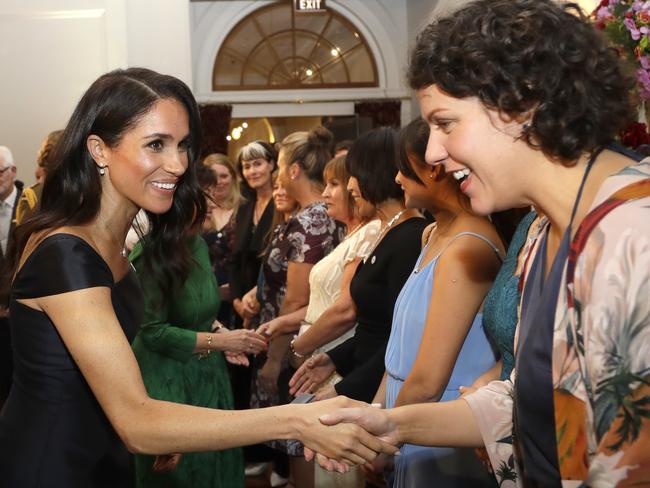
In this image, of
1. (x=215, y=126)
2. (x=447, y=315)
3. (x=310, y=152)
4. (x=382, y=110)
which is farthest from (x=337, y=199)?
(x=382, y=110)

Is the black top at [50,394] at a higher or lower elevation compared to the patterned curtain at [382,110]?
lower

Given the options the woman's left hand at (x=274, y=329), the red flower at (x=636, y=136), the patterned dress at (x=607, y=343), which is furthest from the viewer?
the woman's left hand at (x=274, y=329)

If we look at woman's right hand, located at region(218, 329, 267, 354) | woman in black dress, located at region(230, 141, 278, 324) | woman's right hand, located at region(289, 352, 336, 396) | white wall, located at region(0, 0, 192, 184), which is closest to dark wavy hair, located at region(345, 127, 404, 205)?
woman's right hand, located at region(289, 352, 336, 396)

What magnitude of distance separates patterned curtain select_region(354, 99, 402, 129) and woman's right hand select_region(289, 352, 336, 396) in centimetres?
1064

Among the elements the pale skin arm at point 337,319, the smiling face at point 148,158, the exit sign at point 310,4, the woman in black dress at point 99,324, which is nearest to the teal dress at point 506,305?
the woman in black dress at point 99,324

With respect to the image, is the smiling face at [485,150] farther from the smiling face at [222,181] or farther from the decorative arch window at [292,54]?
the decorative arch window at [292,54]

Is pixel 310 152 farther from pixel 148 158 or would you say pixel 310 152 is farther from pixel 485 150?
pixel 485 150

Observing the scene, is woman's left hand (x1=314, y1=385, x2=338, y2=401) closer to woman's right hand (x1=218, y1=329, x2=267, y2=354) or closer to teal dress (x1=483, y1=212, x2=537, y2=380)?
woman's right hand (x1=218, y1=329, x2=267, y2=354)

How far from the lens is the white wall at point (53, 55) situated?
21.6 ft

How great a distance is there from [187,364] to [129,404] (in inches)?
57.3

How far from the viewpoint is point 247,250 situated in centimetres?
556

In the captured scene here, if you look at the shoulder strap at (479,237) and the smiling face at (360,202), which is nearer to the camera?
the shoulder strap at (479,237)

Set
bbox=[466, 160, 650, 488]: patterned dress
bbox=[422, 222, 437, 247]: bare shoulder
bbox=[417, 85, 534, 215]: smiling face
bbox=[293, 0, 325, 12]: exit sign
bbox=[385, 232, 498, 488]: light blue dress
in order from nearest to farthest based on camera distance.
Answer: bbox=[466, 160, 650, 488]: patterned dress
bbox=[417, 85, 534, 215]: smiling face
bbox=[385, 232, 498, 488]: light blue dress
bbox=[422, 222, 437, 247]: bare shoulder
bbox=[293, 0, 325, 12]: exit sign

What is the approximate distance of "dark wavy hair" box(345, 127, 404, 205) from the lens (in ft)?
10.8
